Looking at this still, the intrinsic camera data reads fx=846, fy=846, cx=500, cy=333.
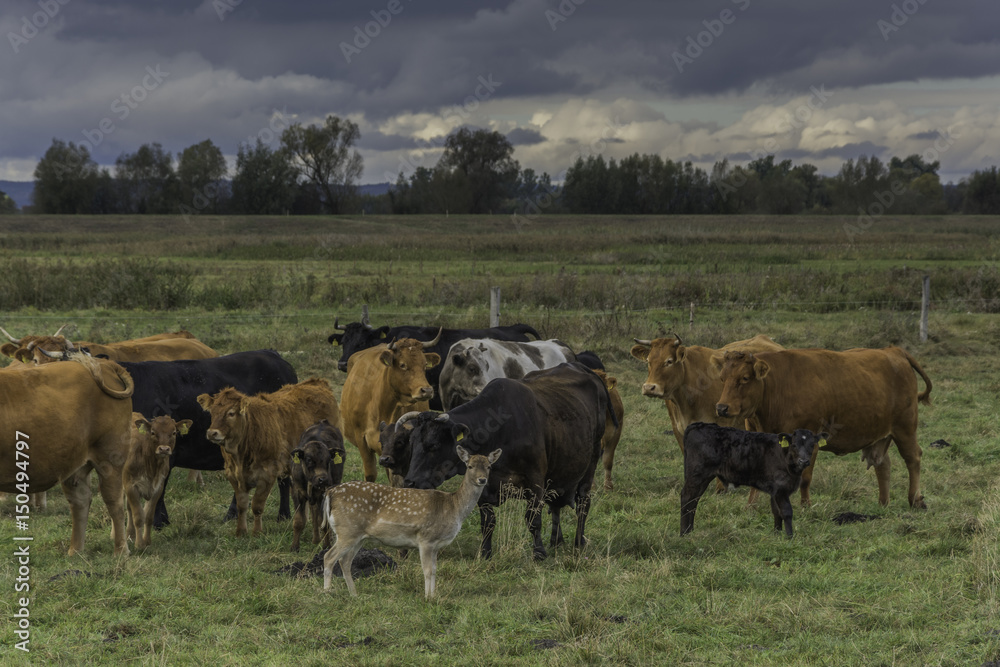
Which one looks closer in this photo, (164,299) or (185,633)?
(185,633)

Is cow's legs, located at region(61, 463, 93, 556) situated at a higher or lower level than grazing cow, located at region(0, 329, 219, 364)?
lower

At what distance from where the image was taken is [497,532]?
6.87 metres

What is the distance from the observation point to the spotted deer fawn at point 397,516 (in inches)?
240

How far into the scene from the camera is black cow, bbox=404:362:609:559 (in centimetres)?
671

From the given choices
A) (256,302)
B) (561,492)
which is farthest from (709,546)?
(256,302)

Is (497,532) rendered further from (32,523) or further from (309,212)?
(309,212)

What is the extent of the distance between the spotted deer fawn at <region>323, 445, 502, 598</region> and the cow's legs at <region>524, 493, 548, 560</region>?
33.1 inches

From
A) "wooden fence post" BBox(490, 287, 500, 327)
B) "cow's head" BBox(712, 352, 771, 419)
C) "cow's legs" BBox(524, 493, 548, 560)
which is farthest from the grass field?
"wooden fence post" BBox(490, 287, 500, 327)

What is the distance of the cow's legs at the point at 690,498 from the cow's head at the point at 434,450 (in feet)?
7.48

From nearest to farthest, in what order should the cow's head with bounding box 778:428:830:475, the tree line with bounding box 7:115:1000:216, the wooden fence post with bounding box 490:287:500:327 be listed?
the cow's head with bounding box 778:428:830:475, the wooden fence post with bounding box 490:287:500:327, the tree line with bounding box 7:115:1000:216

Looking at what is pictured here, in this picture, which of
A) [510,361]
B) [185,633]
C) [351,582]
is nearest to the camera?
[185,633]

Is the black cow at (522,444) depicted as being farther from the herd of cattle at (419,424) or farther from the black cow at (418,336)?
the black cow at (418,336)

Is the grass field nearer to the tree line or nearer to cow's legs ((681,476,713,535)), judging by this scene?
cow's legs ((681,476,713,535))

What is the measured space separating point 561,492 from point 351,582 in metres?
2.18
